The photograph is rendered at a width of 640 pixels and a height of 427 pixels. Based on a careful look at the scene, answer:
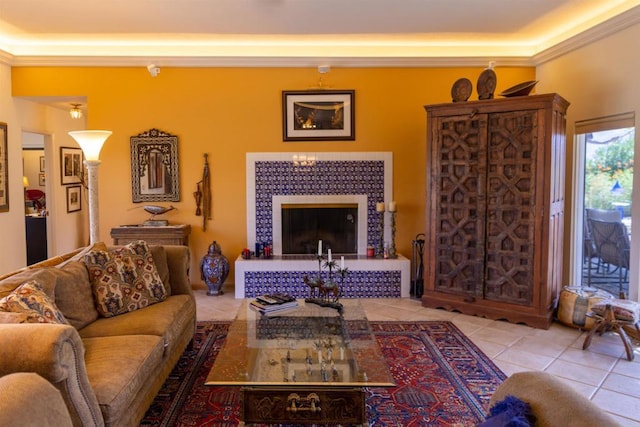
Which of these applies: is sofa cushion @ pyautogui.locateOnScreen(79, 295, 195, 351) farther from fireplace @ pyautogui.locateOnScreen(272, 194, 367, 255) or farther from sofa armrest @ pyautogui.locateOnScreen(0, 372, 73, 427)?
fireplace @ pyautogui.locateOnScreen(272, 194, 367, 255)

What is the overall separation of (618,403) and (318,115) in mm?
4003

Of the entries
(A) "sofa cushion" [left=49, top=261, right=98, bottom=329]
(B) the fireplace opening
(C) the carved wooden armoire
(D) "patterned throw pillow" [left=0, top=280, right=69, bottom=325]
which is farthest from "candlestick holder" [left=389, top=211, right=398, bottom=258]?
(D) "patterned throw pillow" [left=0, top=280, right=69, bottom=325]

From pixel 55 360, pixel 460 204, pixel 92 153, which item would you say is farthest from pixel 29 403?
pixel 460 204

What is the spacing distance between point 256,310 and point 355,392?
51.4 inches

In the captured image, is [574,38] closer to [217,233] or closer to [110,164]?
[217,233]

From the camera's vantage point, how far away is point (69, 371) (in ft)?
5.82

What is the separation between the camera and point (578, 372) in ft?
10.4

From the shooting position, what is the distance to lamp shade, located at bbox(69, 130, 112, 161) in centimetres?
363

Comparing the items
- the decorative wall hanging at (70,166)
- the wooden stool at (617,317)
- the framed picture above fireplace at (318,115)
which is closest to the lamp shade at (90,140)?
the framed picture above fireplace at (318,115)

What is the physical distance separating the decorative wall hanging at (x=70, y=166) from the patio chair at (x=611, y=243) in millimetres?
6953

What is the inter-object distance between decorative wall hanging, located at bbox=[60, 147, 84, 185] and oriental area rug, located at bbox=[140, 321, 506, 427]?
4.27 meters

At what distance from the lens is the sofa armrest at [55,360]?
1.69 m

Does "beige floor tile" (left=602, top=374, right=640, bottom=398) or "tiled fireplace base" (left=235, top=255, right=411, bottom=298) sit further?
"tiled fireplace base" (left=235, top=255, right=411, bottom=298)

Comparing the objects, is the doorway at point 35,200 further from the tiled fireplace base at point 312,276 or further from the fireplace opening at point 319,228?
the fireplace opening at point 319,228
